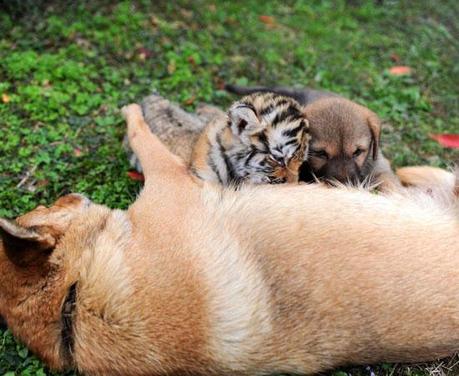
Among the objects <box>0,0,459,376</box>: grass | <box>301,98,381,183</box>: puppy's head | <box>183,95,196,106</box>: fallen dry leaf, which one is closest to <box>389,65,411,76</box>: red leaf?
<box>0,0,459,376</box>: grass

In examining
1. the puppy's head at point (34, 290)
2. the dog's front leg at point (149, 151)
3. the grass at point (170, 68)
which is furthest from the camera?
the grass at point (170, 68)

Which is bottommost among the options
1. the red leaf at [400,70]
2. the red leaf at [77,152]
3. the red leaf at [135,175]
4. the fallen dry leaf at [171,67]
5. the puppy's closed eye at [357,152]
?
the red leaf at [135,175]

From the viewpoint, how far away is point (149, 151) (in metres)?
5.01

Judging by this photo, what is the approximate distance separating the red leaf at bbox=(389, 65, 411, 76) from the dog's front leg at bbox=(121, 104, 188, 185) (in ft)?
12.7

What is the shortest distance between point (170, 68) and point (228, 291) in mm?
4053

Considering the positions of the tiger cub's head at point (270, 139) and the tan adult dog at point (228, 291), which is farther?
the tiger cub's head at point (270, 139)

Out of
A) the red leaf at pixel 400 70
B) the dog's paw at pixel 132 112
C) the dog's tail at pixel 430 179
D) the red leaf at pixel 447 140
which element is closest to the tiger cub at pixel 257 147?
the dog's paw at pixel 132 112

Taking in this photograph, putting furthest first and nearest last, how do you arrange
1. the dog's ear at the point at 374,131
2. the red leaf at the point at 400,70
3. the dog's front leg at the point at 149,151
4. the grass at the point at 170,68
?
the red leaf at the point at 400,70, the grass at the point at 170,68, the dog's ear at the point at 374,131, the dog's front leg at the point at 149,151

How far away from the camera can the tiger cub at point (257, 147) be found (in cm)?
479

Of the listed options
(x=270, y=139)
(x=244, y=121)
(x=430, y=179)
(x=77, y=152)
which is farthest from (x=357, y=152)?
(x=77, y=152)

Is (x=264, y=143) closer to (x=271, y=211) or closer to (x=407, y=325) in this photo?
(x=271, y=211)

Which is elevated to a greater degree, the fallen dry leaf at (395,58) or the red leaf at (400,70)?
the fallen dry leaf at (395,58)

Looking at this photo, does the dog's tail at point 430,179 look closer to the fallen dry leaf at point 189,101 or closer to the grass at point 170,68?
the grass at point 170,68

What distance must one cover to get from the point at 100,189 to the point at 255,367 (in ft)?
8.50
